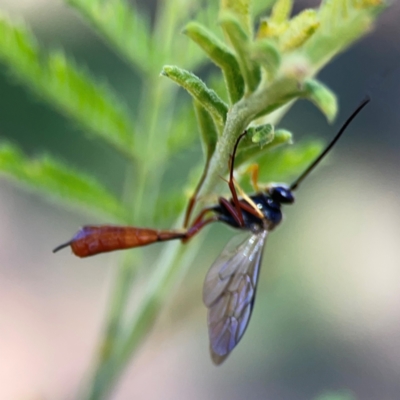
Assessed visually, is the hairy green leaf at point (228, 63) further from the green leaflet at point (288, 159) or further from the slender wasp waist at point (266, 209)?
the slender wasp waist at point (266, 209)

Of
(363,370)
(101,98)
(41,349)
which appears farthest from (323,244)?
(101,98)

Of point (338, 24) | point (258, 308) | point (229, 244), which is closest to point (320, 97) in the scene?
point (338, 24)

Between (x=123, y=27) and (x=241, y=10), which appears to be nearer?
(x=241, y=10)

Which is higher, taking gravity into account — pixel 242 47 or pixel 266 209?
pixel 242 47

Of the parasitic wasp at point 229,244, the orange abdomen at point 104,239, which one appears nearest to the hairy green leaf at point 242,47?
the parasitic wasp at point 229,244

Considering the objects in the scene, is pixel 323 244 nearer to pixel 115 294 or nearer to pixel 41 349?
pixel 41 349

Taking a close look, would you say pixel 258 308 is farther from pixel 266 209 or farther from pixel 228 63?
pixel 228 63

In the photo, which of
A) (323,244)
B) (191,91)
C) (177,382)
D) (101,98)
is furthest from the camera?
(177,382)

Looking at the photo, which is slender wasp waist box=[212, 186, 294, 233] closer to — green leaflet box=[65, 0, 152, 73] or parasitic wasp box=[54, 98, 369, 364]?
parasitic wasp box=[54, 98, 369, 364]
